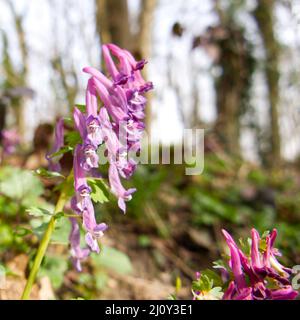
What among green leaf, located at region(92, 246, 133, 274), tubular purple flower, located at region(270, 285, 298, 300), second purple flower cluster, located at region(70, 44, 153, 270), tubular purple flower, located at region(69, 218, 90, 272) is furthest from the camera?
green leaf, located at region(92, 246, 133, 274)

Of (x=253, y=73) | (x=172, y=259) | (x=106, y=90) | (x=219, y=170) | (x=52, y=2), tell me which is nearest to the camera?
(x=106, y=90)

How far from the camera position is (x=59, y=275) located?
235 centimetres

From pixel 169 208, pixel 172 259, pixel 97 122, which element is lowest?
pixel 172 259

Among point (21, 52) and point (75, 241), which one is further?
point (21, 52)

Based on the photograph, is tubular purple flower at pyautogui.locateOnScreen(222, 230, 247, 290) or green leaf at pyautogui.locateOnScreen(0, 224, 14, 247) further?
green leaf at pyautogui.locateOnScreen(0, 224, 14, 247)

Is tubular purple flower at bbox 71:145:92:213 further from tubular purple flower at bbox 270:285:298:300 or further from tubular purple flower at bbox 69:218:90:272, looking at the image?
tubular purple flower at bbox 270:285:298:300

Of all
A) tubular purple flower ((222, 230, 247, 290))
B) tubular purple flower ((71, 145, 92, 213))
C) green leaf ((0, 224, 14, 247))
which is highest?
tubular purple flower ((71, 145, 92, 213))

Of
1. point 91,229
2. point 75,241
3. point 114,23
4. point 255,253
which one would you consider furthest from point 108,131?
point 114,23

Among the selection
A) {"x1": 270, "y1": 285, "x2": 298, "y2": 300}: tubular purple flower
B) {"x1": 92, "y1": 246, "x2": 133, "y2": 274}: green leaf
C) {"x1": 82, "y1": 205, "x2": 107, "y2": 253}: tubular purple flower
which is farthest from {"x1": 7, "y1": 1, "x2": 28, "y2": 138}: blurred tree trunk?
{"x1": 270, "y1": 285, "x2": 298, "y2": 300}: tubular purple flower

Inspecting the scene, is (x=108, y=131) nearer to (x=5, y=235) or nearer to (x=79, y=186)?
(x=79, y=186)

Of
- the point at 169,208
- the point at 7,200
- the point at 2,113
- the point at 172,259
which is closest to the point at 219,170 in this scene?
the point at 169,208
